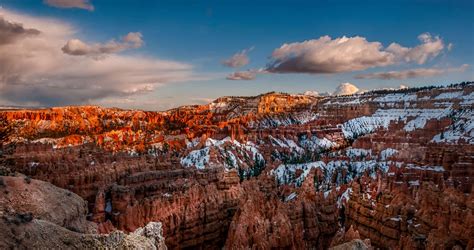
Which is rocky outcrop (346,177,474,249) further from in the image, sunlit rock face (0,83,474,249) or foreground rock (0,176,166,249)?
foreground rock (0,176,166,249)

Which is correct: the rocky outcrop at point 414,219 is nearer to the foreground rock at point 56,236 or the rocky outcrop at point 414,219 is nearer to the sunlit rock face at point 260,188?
the sunlit rock face at point 260,188

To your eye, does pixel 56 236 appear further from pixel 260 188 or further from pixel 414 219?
pixel 260 188

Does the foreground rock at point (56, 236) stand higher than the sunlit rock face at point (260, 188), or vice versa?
the foreground rock at point (56, 236)

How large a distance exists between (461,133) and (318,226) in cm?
7607

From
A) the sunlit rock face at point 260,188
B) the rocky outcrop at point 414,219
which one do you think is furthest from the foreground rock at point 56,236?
the rocky outcrop at point 414,219

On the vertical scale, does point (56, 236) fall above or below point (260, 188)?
above

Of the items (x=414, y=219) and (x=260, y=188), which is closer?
(x=414, y=219)

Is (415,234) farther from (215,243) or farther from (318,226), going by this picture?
(215,243)

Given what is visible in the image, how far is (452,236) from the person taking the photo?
18.3 m

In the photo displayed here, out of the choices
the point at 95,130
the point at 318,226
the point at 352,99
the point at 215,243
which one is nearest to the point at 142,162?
the point at 215,243

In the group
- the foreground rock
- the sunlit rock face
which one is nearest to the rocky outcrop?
the sunlit rock face

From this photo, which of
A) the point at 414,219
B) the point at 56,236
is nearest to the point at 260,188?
the point at 414,219

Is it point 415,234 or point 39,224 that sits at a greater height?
point 39,224

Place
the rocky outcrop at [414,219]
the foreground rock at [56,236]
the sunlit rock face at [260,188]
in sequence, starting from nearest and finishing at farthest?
the foreground rock at [56,236], the rocky outcrop at [414,219], the sunlit rock face at [260,188]
